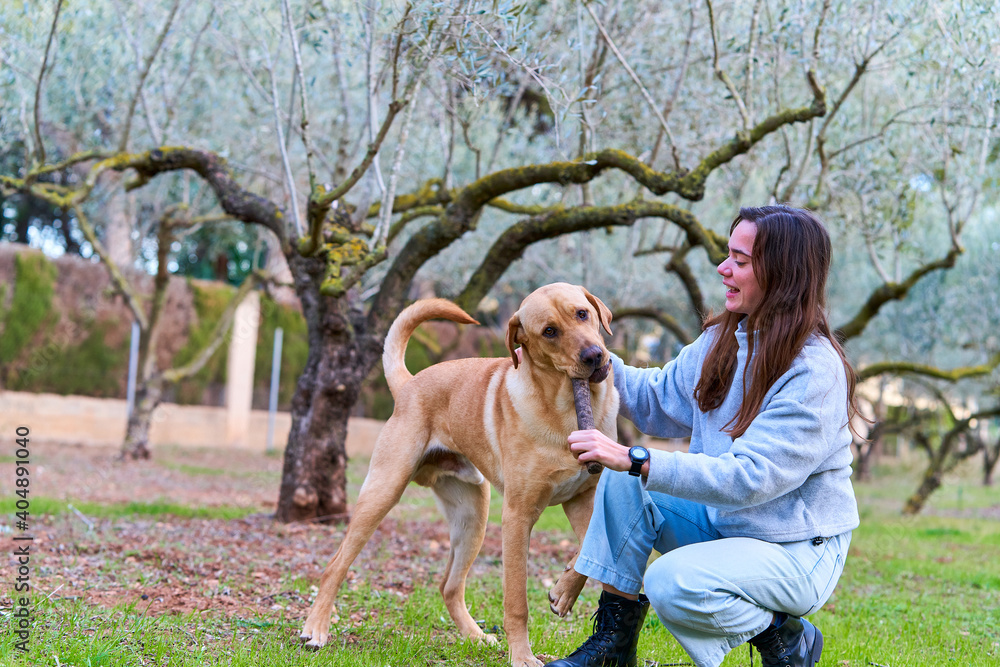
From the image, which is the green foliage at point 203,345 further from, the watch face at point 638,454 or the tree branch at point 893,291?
the watch face at point 638,454

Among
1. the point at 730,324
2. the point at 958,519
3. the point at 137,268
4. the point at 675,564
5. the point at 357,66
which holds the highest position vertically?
the point at 357,66

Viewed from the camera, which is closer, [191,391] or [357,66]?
A: [357,66]

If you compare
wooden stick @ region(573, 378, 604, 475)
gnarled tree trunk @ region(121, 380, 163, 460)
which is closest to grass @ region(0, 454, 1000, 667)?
wooden stick @ region(573, 378, 604, 475)

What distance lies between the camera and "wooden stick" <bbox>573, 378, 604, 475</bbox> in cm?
310

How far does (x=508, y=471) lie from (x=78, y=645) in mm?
1787

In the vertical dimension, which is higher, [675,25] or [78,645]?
[675,25]

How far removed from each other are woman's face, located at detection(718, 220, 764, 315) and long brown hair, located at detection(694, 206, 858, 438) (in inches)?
0.8

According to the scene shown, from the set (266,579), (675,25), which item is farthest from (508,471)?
(675,25)

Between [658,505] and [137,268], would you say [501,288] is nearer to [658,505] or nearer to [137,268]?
[137,268]

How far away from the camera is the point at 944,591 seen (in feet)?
19.2

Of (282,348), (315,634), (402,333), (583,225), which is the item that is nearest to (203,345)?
(282,348)

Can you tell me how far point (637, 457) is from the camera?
8.52 ft

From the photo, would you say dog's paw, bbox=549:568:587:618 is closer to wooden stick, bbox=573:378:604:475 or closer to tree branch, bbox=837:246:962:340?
wooden stick, bbox=573:378:604:475

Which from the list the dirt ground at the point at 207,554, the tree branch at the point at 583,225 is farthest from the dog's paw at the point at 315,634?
the tree branch at the point at 583,225
